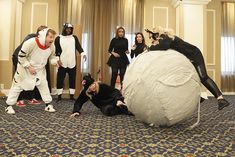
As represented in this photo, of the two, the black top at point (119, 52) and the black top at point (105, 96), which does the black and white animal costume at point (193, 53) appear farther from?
the black top at point (119, 52)

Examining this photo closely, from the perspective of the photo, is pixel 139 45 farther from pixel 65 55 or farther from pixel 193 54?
pixel 193 54

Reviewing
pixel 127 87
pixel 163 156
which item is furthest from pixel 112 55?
pixel 163 156

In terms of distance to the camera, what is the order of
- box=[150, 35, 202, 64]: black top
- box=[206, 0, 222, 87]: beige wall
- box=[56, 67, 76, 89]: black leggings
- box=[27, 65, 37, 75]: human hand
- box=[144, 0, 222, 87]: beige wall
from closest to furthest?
box=[150, 35, 202, 64]: black top < box=[27, 65, 37, 75]: human hand < box=[56, 67, 76, 89]: black leggings < box=[144, 0, 222, 87]: beige wall < box=[206, 0, 222, 87]: beige wall

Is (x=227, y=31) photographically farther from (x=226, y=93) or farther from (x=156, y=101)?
(x=156, y=101)

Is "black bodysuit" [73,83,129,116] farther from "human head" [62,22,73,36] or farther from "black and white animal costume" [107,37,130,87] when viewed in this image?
"human head" [62,22,73,36]

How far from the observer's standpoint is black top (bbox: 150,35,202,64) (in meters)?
2.51

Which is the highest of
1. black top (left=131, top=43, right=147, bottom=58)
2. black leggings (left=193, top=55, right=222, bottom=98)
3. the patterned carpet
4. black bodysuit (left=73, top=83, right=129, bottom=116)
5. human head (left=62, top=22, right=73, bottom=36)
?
human head (left=62, top=22, right=73, bottom=36)

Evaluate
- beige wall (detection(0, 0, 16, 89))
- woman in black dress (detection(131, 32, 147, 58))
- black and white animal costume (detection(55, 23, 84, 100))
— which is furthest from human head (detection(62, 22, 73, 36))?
beige wall (detection(0, 0, 16, 89))

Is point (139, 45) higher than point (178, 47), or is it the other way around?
point (139, 45)

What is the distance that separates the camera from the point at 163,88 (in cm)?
215

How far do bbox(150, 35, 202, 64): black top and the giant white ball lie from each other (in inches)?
6.0

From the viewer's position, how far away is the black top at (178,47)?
8.22ft

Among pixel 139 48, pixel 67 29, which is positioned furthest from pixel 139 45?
pixel 67 29

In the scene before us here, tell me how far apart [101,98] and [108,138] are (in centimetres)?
130
